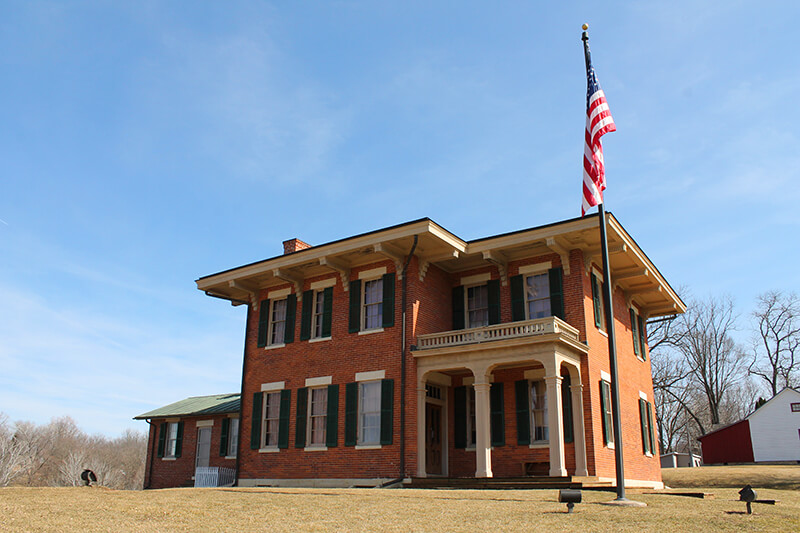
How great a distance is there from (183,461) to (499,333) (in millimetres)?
17283

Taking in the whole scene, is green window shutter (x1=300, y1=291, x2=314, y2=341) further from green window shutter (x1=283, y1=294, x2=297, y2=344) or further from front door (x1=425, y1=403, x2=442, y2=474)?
front door (x1=425, y1=403, x2=442, y2=474)

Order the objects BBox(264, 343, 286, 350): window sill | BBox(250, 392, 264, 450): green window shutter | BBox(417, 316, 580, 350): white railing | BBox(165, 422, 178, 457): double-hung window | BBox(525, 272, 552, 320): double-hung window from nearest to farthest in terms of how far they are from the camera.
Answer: BBox(417, 316, 580, 350): white railing → BBox(525, 272, 552, 320): double-hung window → BBox(250, 392, 264, 450): green window shutter → BBox(264, 343, 286, 350): window sill → BBox(165, 422, 178, 457): double-hung window

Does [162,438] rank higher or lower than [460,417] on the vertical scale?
lower

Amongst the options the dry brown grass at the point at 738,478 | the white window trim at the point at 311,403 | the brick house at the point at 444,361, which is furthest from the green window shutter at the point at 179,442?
the dry brown grass at the point at 738,478

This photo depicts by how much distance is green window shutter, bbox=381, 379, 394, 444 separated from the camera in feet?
66.3

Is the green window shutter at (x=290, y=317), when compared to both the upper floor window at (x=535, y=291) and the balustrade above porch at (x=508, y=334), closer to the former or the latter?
the balustrade above porch at (x=508, y=334)

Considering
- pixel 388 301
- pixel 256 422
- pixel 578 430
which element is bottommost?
pixel 578 430

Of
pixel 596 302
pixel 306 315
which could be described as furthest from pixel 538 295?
pixel 306 315

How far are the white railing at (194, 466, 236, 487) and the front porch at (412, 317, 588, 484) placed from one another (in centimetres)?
909

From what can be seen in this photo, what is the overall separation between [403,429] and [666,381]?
42.6m

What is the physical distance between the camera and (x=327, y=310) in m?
23.1

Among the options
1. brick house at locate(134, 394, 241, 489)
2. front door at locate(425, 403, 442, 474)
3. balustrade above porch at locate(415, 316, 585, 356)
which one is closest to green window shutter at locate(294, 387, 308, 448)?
front door at locate(425, 403, 442, 474)

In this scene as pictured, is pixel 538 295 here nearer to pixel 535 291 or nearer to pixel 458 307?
pixel 535 291

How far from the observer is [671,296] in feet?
84.3
